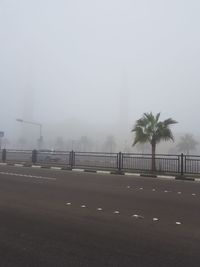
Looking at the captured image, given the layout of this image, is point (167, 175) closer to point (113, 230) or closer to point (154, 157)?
point (154, 157)

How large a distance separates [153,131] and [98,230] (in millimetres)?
A: 19506

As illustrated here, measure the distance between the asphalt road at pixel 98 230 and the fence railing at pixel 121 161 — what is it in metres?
10.9

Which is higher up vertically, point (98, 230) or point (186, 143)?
point (186, 143)

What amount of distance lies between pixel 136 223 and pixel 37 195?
5112mm

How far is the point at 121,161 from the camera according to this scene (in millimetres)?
26156

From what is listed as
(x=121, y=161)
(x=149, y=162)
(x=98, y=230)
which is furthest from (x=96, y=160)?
(x=98, y=230)

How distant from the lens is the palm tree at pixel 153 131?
2647cm

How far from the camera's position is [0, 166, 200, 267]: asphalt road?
19.2ft

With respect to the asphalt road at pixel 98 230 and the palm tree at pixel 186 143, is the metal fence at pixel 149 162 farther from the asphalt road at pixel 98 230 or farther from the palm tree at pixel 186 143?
the palm tree at pixel 186 143

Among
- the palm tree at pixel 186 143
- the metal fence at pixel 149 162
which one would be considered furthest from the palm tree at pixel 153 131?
the palm tree at pixel 186 143

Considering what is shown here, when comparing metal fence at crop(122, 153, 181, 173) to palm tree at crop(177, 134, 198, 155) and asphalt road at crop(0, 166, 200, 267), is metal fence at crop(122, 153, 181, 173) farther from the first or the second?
palm tree at crop(177, 134, 198, 155)

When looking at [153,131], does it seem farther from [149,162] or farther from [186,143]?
[186,143]

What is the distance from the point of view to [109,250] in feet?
20.5

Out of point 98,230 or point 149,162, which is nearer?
point 98,230
